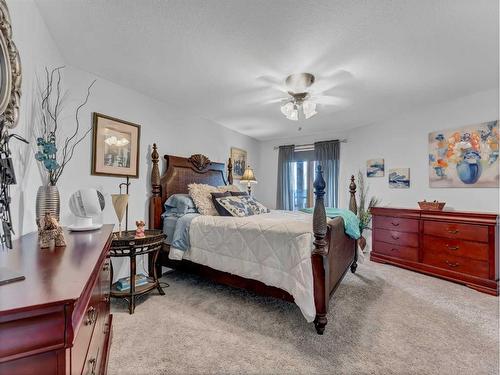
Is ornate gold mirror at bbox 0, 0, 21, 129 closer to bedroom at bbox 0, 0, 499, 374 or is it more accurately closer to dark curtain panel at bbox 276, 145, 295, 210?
bedroom at bbox 0, 0, 499, 374

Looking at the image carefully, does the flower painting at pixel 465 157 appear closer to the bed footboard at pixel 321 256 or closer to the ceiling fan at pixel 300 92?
the ceiling fan at pixel 300 92

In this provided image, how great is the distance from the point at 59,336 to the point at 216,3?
1.82m

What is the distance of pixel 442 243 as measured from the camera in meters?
2.95

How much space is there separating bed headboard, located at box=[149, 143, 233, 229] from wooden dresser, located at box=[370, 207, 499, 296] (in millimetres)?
2597

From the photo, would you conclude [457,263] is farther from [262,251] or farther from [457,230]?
[262,251]

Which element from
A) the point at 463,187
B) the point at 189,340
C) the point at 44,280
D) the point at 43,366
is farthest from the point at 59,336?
the point at 463,187

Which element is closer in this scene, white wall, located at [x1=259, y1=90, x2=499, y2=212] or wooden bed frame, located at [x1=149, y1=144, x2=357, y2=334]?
wooden bed frame, located at [x1=149, y1=144, x2=357, y2=334]

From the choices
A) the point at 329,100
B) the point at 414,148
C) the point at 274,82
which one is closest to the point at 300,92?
the point at 274,82

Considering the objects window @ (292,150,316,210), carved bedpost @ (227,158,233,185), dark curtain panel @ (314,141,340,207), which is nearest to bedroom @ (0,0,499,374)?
carved bedpost @ (227,158,233,185)

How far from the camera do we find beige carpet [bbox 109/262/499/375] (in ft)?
4.86

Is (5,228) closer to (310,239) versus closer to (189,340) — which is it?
(189,340)

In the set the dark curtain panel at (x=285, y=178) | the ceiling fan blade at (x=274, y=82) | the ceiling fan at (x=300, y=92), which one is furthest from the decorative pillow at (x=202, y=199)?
the dark curtain panel at (x=285, y=178)

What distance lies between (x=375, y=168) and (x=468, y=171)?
122cm

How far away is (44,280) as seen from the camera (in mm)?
647
